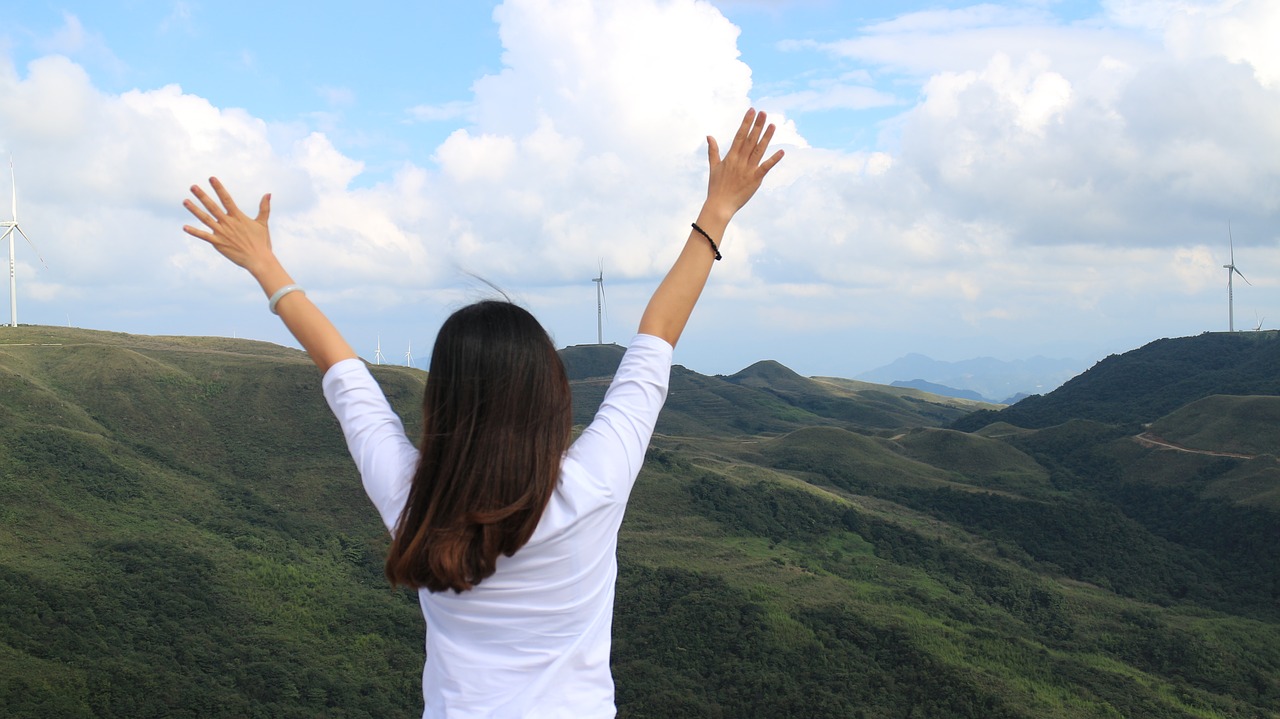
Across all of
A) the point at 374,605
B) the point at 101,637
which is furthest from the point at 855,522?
the point at 101,637

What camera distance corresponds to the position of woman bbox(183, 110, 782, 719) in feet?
8.61

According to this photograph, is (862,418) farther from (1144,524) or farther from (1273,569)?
(1273,569)

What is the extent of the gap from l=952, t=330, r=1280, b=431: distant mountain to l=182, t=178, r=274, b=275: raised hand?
84.5 meters

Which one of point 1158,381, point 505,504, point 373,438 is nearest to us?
point 505,504

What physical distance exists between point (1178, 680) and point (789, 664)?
13117 mm

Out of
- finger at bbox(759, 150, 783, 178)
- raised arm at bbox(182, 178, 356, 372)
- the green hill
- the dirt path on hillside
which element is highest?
finger at bbox(759, 150, 783, 178)

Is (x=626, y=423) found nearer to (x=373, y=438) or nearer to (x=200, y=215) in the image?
(x=373, y=438)

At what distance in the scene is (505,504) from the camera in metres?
2.61

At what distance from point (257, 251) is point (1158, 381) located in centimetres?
9689

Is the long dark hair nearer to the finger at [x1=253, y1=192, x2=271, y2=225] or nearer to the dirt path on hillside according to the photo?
the finger at [x1=253, y1=192, x2=271, y2=225]

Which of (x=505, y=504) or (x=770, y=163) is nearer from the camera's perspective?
(x=505, y=504)

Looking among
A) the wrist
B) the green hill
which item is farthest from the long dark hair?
the green hill

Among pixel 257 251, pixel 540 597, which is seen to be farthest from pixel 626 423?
pixel 257 251

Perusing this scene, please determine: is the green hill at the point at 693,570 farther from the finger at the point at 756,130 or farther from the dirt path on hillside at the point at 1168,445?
the finger at the point at 756,130
